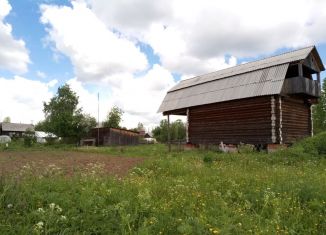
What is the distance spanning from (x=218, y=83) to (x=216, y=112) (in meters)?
2.38

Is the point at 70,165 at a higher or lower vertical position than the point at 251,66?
lower

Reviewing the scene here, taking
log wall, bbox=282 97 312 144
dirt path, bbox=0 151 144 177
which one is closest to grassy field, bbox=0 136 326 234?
dirt path, bbox=0 151 144 177

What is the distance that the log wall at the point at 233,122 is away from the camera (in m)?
21.0

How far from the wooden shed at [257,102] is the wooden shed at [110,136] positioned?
21908 mm

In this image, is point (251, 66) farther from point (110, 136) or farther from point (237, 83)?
point (110, 136)


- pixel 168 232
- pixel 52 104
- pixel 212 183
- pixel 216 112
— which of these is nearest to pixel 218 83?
pixel 216 112

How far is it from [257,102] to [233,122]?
2193 mm

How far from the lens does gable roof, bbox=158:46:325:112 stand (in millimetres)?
20453

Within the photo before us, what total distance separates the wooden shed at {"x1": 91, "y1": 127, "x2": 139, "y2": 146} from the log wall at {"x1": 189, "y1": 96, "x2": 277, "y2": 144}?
23.1 meters

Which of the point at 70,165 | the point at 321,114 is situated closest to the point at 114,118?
the point at 321,114

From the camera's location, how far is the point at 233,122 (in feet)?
74.2

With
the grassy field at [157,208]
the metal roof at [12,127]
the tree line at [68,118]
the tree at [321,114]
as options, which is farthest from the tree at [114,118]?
the grassy field at [157,208]

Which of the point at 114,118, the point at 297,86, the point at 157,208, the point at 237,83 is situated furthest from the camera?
the point at 114,118

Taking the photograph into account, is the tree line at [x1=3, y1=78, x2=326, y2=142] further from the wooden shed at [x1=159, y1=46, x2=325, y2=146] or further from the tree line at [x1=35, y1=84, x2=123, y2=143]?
the wooden shed at [x1=159, y1=46, x2=325, y2=146]
